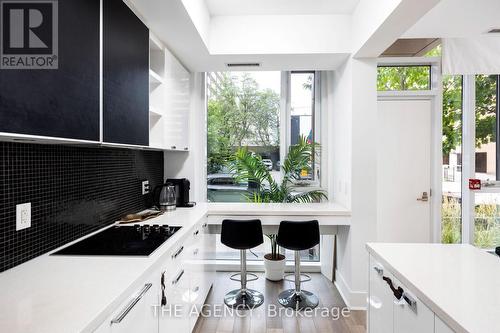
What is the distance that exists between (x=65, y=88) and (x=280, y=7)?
7.29 ft

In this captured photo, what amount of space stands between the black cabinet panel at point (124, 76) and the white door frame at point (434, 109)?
271 centimetres

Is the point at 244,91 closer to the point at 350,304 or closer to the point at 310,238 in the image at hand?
the point at 310,238

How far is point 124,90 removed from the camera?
1662 millimetres

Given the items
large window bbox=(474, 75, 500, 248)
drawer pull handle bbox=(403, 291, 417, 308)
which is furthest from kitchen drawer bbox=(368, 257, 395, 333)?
large window bbox=(474, 75, 500, 248)

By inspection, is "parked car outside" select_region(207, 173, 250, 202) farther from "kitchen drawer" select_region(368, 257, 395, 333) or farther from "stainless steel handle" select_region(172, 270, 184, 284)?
"kitchen drawer" select_region(368, 257, 395, 333)

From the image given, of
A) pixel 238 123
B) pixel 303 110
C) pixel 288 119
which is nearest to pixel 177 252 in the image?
pixel 238 123

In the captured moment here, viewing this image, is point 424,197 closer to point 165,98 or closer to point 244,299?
point 244,299

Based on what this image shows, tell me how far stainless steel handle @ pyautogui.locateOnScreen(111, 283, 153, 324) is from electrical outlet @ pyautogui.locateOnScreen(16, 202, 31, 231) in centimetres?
67

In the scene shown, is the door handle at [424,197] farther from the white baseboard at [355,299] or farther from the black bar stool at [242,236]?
the black bar stool at [242,236]

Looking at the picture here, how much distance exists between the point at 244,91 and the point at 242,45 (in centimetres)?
100

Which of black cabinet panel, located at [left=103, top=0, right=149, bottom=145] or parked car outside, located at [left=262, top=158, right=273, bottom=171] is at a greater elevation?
black cabinet panel, located at [left=103, top=0, right=149, bottom=145]

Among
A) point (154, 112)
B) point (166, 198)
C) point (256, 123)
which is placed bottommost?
point (166, 198)

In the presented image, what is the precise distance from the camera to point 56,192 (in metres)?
1.62

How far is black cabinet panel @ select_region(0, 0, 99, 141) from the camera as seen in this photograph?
3.03 ft
